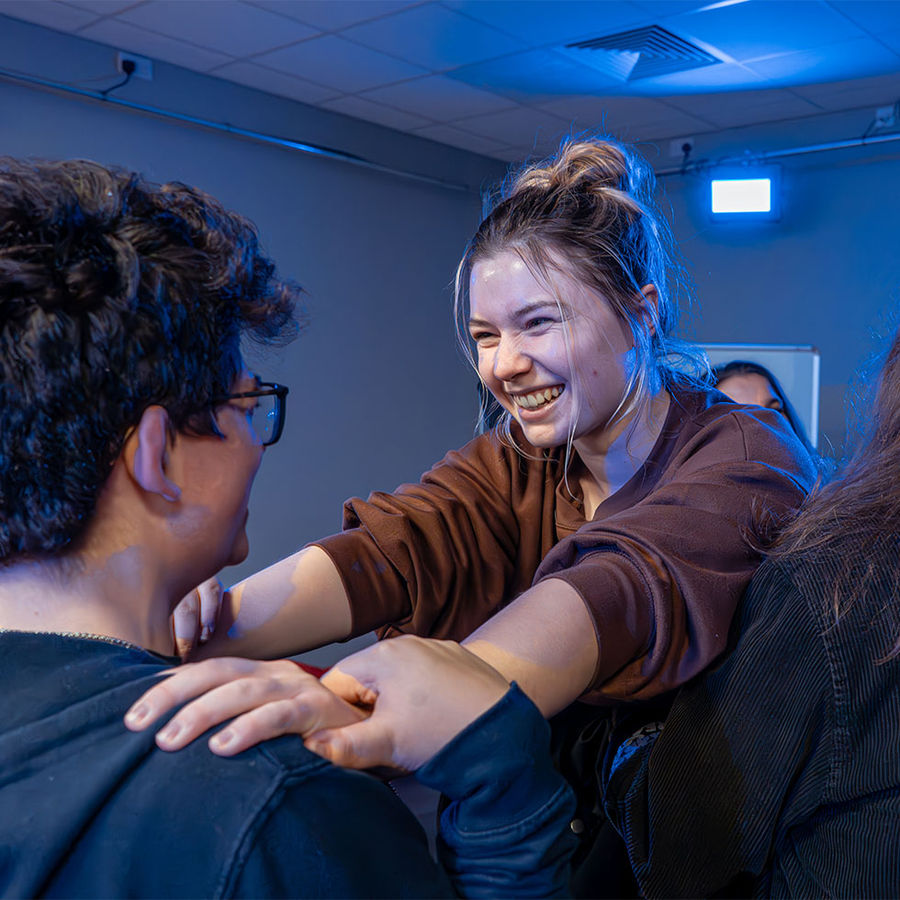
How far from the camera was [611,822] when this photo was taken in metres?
1.12

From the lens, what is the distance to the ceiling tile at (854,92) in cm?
564

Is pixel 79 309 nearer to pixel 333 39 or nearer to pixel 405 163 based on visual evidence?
pixel 333 39

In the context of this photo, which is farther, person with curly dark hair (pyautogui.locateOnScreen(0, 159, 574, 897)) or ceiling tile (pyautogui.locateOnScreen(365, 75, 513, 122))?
ceiling tile (pyautogui.locateOnScreen(365, 75, 513, 122))

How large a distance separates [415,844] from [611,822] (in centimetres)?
40

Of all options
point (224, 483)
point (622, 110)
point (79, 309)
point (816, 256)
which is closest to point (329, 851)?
point (224, 483)

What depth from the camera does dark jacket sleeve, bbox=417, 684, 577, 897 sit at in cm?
79

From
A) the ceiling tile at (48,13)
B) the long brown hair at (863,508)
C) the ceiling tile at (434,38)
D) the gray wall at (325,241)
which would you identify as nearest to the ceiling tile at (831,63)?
the ceiling tile at (434,38)

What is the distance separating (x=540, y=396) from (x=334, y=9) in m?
3.73

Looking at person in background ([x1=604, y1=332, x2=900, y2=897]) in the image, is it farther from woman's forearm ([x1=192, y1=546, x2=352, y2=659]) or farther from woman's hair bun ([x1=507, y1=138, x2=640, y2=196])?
woman's hair bun ([x1=507, y1=138, x2=640, y2=196])

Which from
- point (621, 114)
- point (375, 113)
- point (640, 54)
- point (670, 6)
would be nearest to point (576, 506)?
point (670, 6)

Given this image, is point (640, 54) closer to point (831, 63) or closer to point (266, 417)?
point (831, 63)

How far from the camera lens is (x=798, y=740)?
1.00m

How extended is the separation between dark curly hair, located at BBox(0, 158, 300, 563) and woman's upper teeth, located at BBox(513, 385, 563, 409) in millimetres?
641

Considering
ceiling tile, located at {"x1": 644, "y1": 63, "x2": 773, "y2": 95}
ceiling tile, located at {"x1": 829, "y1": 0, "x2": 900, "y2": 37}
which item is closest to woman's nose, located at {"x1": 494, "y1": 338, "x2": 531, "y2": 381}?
ceiling tile, located at {"x1": 829, "y1": 0, "x2": 900, "y2": 37}
